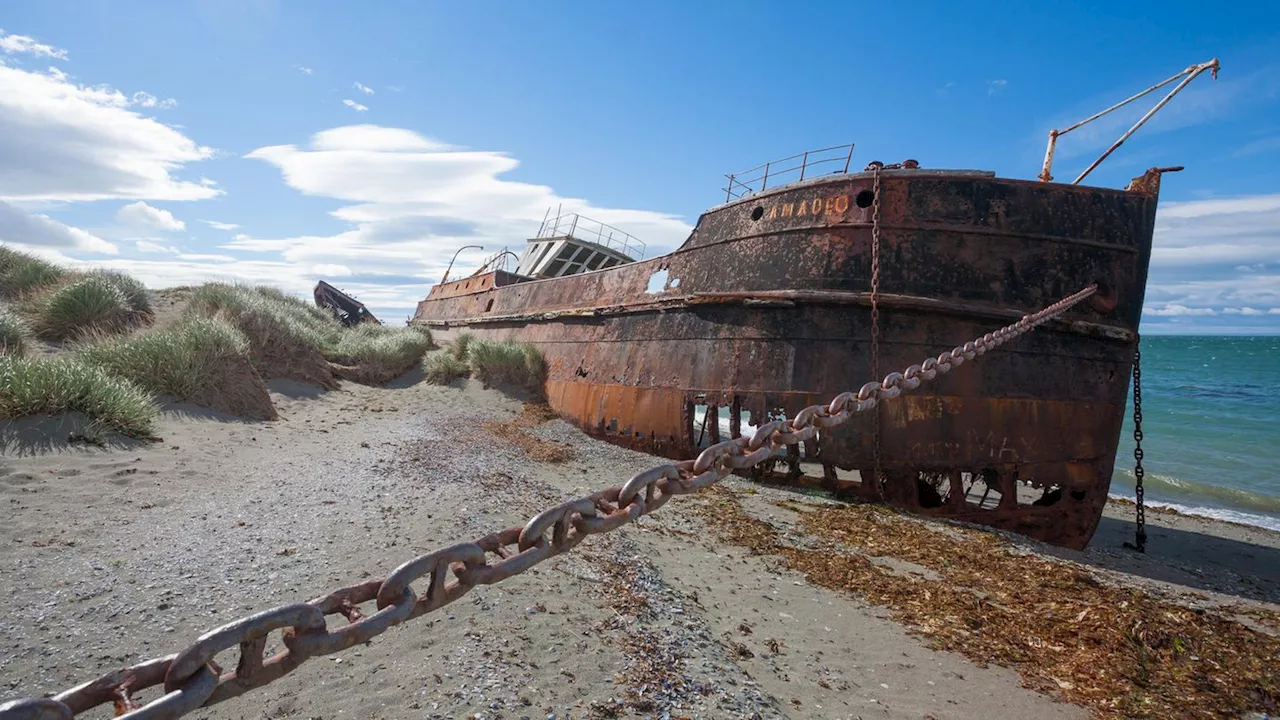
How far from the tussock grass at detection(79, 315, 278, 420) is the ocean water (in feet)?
23.8

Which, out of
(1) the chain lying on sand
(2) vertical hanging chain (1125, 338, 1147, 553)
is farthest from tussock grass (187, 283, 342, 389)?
(2) vertical hanging chain (1125, 338, 1147, 553)

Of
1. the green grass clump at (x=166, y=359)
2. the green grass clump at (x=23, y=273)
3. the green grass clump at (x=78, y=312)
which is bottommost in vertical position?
the green grass clump at (x=166, y=359)

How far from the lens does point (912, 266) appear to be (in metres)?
6.00

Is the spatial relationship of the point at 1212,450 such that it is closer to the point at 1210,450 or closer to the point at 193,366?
the point at 1210,450

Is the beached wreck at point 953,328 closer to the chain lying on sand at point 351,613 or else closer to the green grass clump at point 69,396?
the chain lying on sand at point 351,613

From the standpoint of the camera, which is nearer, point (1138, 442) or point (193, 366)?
point (1138, 442)

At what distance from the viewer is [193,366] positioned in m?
7.16

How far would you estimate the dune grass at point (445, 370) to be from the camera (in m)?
11.8

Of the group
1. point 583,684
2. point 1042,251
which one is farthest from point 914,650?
point 1042,251

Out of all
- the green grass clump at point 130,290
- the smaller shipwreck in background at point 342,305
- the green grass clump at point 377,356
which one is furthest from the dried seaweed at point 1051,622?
the smaller shipwreck in background at point 342,305

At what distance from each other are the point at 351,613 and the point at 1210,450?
19040 mm

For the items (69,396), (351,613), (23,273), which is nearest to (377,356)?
→ (23,273)

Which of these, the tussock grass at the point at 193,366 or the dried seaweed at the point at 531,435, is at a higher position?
the tussock grass at the point at 193,366

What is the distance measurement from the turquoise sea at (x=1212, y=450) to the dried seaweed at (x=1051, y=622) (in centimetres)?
786
